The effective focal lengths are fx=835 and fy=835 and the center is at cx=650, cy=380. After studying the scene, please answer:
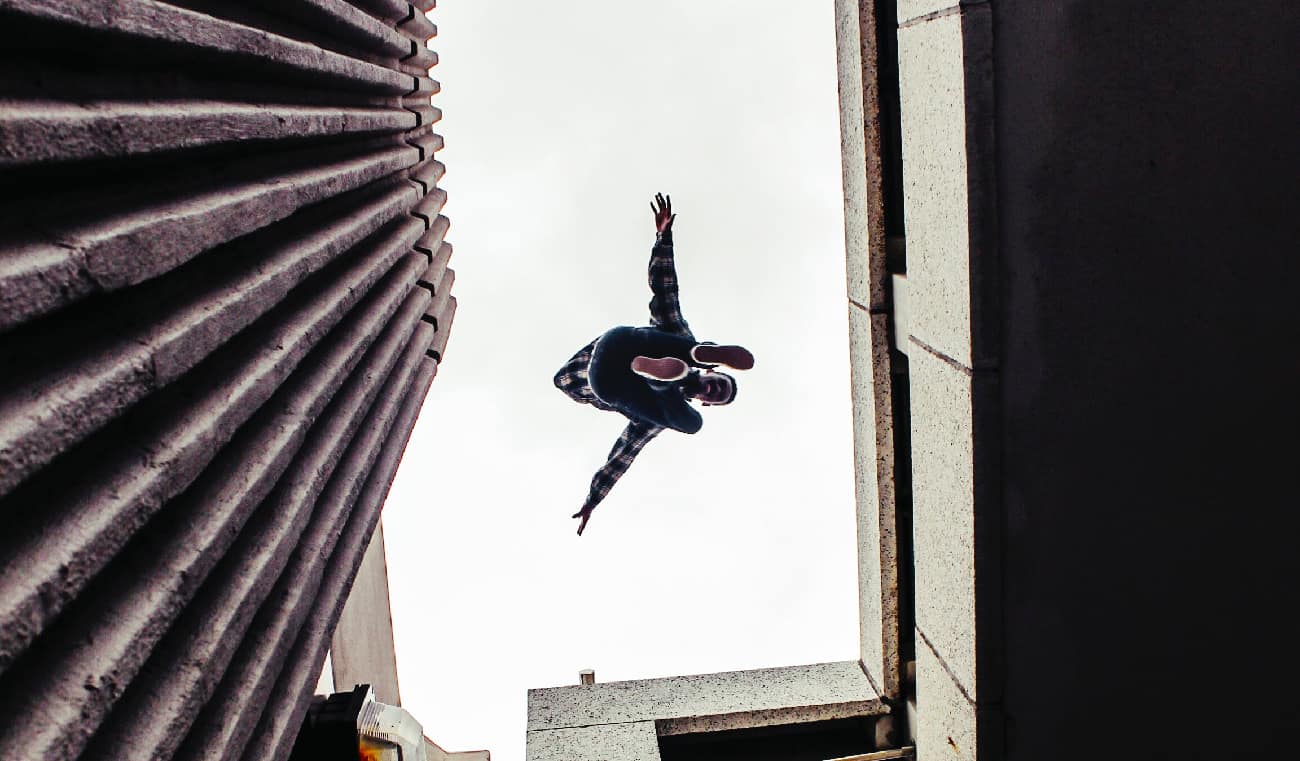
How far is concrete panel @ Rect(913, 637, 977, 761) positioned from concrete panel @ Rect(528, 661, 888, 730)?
2.05 feet

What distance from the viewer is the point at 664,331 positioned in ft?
17.2

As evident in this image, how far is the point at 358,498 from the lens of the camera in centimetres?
334

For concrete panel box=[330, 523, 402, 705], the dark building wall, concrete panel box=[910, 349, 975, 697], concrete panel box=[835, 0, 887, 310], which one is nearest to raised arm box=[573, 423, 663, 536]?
concrete panel box=[330, 523, 402, 705]

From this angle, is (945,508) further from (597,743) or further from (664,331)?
(664,331)

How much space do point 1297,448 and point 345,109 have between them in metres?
3.76

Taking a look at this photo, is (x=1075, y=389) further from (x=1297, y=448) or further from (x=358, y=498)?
(x=358, y=498)

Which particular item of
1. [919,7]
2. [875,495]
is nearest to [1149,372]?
[875,495]

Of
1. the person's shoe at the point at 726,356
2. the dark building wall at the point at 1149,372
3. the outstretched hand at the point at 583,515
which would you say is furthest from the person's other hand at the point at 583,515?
the dark building wall at the point at 1149,372

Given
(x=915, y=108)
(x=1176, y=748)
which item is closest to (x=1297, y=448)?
(x=1176, y=748)

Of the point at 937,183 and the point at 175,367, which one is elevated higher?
the point at 937,183

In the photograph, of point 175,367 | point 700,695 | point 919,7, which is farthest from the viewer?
point 700,695

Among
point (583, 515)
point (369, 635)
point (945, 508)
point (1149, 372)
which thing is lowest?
point (369, 635)

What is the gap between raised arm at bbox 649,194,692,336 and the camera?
485 cm

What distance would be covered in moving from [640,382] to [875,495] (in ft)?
5.69
